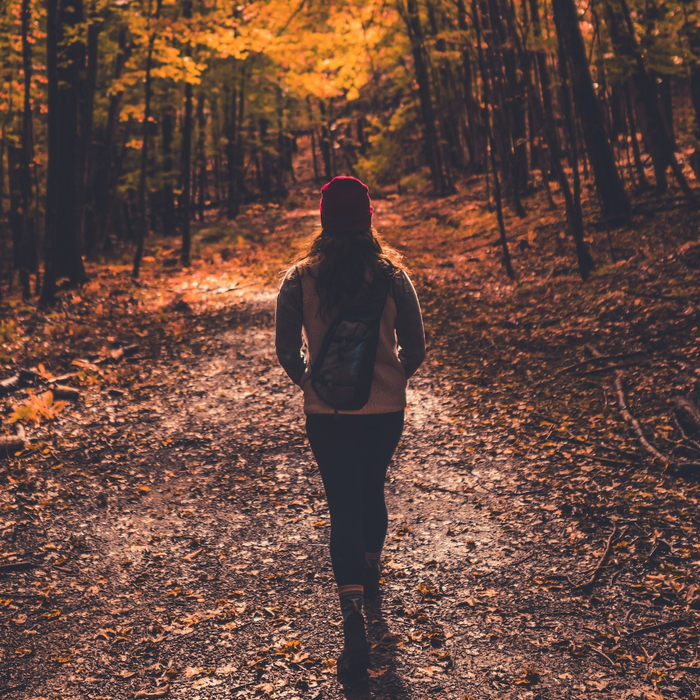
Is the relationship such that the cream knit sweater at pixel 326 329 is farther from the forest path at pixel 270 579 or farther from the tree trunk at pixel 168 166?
the tree trunk at pixel 168 166

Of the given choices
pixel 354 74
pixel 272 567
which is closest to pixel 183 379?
pixel 272 567

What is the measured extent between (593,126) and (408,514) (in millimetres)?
8795

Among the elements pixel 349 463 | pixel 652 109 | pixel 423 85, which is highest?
pixel 423 85

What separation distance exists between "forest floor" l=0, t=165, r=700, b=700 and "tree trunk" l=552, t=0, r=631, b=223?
1.30 meters

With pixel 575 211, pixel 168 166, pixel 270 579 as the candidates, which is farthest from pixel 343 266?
pixel 168 166

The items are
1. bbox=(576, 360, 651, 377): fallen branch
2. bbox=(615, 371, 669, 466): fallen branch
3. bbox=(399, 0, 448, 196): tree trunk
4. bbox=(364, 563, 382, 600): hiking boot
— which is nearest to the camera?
bbox=(364, 563, 382, 600): hiking boot

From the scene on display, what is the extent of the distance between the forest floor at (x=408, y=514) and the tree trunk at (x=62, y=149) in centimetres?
306

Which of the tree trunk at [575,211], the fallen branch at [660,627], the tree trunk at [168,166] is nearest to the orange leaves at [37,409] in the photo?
the fallen branch at [660,627]

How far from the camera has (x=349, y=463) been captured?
3.25 meters

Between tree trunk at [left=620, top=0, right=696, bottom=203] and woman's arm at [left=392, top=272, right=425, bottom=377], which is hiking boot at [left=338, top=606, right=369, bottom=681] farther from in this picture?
tree trunk at [left=620, top=0, right=696, bottom=203]

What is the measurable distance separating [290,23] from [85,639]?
15756 millimetres

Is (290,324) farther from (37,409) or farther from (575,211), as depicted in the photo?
(575,211)

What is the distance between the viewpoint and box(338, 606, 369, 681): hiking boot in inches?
127

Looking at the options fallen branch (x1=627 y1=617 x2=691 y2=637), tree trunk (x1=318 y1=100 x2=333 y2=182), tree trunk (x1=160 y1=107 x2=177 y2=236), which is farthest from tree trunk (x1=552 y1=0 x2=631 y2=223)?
tree trunk (x1=318 y1=100 x2=333 y2=182)
